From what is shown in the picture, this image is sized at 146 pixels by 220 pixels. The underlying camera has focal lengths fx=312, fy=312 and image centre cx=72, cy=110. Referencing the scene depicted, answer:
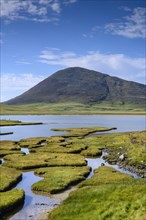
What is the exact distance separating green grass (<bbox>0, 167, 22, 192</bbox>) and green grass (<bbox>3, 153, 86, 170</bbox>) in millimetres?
4967

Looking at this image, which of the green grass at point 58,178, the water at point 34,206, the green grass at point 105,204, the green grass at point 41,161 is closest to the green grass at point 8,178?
the water at point 34,206

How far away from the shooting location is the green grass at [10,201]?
36.9m

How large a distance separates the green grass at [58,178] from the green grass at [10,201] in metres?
4.72

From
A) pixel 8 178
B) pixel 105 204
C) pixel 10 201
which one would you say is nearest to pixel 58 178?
pixel 8 178

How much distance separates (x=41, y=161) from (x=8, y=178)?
16.9 metres

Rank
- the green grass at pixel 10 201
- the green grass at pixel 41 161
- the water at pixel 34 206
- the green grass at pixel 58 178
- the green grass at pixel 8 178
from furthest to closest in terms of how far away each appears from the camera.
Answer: the green grass at pixel 41 161 < the green grass at pixel 8 178 < the green grass at pixel 58 178 < the green grass at pixel 10 201 < the water at pixel 34 206

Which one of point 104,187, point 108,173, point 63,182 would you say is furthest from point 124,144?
point 104,187

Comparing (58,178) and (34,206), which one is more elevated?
(58,178)

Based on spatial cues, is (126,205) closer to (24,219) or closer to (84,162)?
(24,219)

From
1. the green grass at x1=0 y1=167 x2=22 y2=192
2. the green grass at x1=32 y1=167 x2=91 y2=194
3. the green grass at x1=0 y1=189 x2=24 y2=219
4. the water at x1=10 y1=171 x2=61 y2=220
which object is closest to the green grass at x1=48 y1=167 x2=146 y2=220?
the water at x1=10 y1=171 x2=61 y2=220

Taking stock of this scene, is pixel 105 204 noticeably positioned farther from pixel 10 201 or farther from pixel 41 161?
pixel 41 161

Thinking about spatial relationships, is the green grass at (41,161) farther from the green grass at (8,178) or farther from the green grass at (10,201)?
the green grass at (10,201)

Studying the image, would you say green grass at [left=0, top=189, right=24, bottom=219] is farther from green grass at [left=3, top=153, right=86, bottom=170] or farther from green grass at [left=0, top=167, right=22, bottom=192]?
green grass at [left=3, top=153, right=86, bottom=170]

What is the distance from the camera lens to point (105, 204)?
1326 inches
